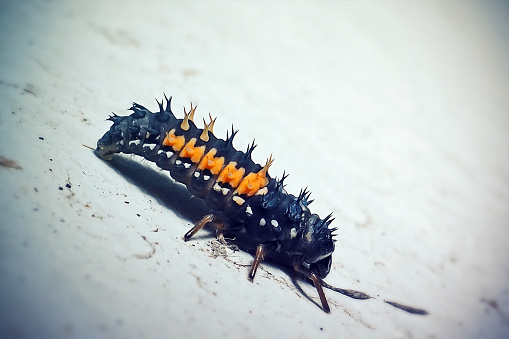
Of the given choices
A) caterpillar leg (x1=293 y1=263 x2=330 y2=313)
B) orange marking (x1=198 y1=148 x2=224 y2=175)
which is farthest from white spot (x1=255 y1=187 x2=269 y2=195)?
caterpillar leg (x1=293 y1=263 x2=330 y2=313)

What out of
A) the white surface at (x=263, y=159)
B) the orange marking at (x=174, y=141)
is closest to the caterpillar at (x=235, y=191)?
the orange marking at (x=174, y=141)

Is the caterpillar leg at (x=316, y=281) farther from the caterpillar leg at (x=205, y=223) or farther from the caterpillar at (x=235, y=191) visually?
the caterpillar leg at (x=205, y=223)

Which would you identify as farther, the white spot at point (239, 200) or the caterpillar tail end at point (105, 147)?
the caterpillar tail end at point (105, 147)

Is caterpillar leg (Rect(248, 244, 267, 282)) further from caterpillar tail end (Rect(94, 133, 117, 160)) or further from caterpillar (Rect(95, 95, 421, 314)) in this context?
caterpillar tail end (Rect(94, 133, 117, 160))

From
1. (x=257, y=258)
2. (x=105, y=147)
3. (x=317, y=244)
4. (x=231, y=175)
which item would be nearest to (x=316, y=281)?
(x=317, y=244)

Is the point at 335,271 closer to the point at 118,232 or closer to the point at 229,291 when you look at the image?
the point at 229,291

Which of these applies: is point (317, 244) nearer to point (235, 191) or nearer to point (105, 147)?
point (235, 191)

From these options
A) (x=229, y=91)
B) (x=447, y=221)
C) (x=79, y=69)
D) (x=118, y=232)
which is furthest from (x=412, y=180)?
(x=79, y=69)
